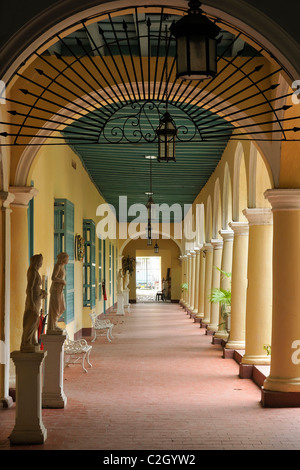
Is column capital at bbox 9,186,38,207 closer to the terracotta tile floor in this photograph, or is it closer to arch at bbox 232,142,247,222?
the terracotta tile floor

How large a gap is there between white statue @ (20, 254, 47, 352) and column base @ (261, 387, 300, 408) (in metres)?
3.57

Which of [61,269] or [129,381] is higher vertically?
[61,269]

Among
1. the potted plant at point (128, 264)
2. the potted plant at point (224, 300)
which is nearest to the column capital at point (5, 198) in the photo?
the potted plant at point (224, 300)

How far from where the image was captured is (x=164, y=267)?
5053 cm

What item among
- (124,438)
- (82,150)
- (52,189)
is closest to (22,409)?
(124,438)

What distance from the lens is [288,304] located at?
9047 mm

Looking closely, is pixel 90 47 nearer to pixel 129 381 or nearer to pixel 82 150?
pixel 129 381

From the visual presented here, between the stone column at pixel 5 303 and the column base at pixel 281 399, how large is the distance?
3565mm

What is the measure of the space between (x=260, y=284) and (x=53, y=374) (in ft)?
13.5

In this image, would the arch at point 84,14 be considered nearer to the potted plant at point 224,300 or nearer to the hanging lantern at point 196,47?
the hanging lantern at point 196,47

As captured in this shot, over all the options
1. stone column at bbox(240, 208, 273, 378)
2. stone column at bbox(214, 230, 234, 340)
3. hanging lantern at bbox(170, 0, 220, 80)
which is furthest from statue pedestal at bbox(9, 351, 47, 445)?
stone column at bbox(214, 230, 234, 340)

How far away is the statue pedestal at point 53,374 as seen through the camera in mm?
8906

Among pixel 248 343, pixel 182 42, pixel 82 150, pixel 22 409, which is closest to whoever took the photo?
pixel 182 42

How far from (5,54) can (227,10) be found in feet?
5.75
